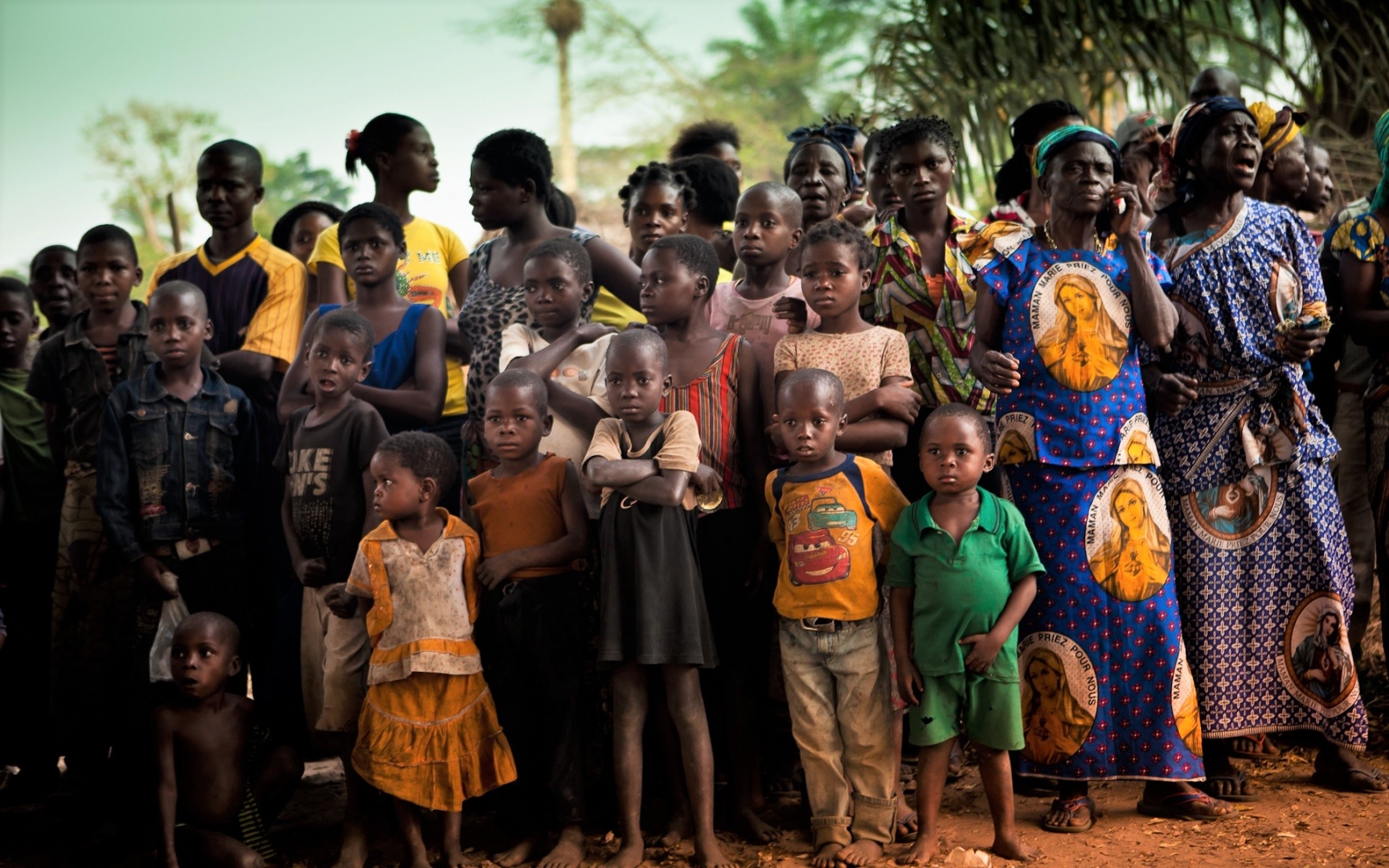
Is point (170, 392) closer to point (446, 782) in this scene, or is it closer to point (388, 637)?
point (388, 637)

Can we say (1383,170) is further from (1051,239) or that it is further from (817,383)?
(817,383)

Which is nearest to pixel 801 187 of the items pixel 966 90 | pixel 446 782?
pixel 446 782

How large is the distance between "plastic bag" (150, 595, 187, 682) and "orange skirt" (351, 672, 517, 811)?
0.82 meters

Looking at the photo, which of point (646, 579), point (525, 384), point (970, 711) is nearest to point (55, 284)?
point (525, 384)

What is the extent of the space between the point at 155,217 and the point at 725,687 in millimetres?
26432

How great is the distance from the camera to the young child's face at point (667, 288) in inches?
158

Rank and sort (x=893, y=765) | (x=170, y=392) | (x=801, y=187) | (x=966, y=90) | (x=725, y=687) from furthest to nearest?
1. (x=966, y=90)
2. (x=801, y=187)
3. (x=170, y=392)
4. (x=725, y=687)
5. (x=893, y=765)

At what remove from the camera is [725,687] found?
13.1 ft

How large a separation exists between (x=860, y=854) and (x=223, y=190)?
3.51 metres

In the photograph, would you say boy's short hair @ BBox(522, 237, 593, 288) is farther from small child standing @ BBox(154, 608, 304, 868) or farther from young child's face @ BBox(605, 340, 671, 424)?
small child standing @ BBox(154, 608, 304, 868)

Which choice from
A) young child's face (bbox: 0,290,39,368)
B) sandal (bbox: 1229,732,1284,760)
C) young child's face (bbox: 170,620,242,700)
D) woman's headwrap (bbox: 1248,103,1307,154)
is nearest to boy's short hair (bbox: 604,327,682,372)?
young child's face (bbox: 170,620,242,700)

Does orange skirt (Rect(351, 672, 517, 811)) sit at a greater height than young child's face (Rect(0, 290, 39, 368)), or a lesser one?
lesser

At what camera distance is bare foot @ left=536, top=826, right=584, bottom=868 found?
Answer: 373cm

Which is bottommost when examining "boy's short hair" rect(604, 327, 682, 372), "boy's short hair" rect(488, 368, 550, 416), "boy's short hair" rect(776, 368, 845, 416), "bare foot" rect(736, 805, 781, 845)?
"bare foot" rect(736, 805, 781, 845)
